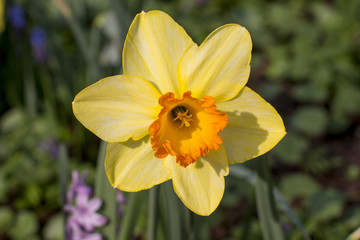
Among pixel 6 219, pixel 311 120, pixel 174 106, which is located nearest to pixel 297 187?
pixel 311 120

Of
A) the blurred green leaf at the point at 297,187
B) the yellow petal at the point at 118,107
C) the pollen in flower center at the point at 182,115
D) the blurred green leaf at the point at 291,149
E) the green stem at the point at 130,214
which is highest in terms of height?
the yellow petal at the point at 118,107

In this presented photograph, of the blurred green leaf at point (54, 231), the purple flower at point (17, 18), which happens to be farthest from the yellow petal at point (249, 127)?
the purple flower at point (17, 18)

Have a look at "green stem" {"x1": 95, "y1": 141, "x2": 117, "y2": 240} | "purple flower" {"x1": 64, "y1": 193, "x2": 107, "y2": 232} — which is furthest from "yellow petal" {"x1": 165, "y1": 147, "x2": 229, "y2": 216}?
"purple flower" {"x1": 64, "y1": 193, "x2": 107, "y2": 232}

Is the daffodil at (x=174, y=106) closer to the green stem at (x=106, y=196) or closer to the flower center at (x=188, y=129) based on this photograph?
the flower center at (x=188, y=129)

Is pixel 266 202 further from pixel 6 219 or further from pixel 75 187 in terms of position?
pixel 6 219

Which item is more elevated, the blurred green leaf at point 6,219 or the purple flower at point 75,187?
the purple flower at point 75,187

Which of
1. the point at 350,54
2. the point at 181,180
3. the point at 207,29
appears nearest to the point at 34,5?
the point at 207,29

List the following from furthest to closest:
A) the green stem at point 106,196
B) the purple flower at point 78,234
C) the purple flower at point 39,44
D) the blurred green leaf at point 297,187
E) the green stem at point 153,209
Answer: the purple flower at point 39,44 < the blurred green leaf at point 297,187 < the purple flower at point 78,234 < the green stem at point 106,196 < the green stem at point 153,209

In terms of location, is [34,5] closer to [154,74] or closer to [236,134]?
[154,74]
